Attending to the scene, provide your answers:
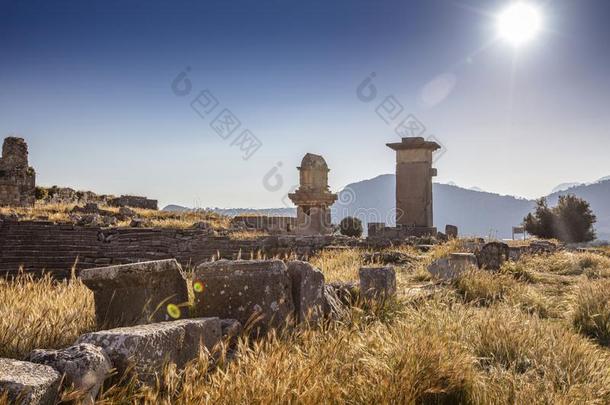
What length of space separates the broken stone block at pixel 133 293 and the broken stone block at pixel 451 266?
5.81 metres

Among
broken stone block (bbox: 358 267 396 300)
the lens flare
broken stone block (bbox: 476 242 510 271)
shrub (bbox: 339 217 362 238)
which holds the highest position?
shrub (bbox: 339 217 362 238)

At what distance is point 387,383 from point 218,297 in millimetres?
1907

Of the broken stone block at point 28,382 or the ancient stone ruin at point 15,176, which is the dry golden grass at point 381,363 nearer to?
the broken stone block at point 28,382

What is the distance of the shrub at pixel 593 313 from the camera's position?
5.46 meters

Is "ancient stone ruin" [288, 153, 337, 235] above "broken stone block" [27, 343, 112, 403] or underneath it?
above

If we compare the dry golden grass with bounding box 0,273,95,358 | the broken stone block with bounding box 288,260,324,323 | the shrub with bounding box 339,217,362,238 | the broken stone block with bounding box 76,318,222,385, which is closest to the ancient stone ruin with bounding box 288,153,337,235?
the shrub with bounding box 339,217,362,238

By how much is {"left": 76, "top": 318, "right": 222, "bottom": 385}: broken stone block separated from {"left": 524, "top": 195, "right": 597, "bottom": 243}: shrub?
125 feet

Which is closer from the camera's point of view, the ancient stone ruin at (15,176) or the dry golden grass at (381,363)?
the dry golden grass at (381,363)

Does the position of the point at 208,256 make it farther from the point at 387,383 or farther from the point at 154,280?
the point at 387,383

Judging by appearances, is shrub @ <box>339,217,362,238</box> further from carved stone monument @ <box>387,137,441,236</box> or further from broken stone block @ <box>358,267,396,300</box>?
broken stone block @ <box>358,267,396,300</box>

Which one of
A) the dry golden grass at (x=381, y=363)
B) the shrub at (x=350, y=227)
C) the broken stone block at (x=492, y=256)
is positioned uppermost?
the shrub at (x=350, y=227)

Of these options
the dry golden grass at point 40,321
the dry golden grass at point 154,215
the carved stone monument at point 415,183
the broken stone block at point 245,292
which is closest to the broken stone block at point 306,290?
the broken stone block at point 245,292

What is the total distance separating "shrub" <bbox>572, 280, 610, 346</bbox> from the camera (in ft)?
17.9

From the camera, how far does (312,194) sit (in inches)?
817
